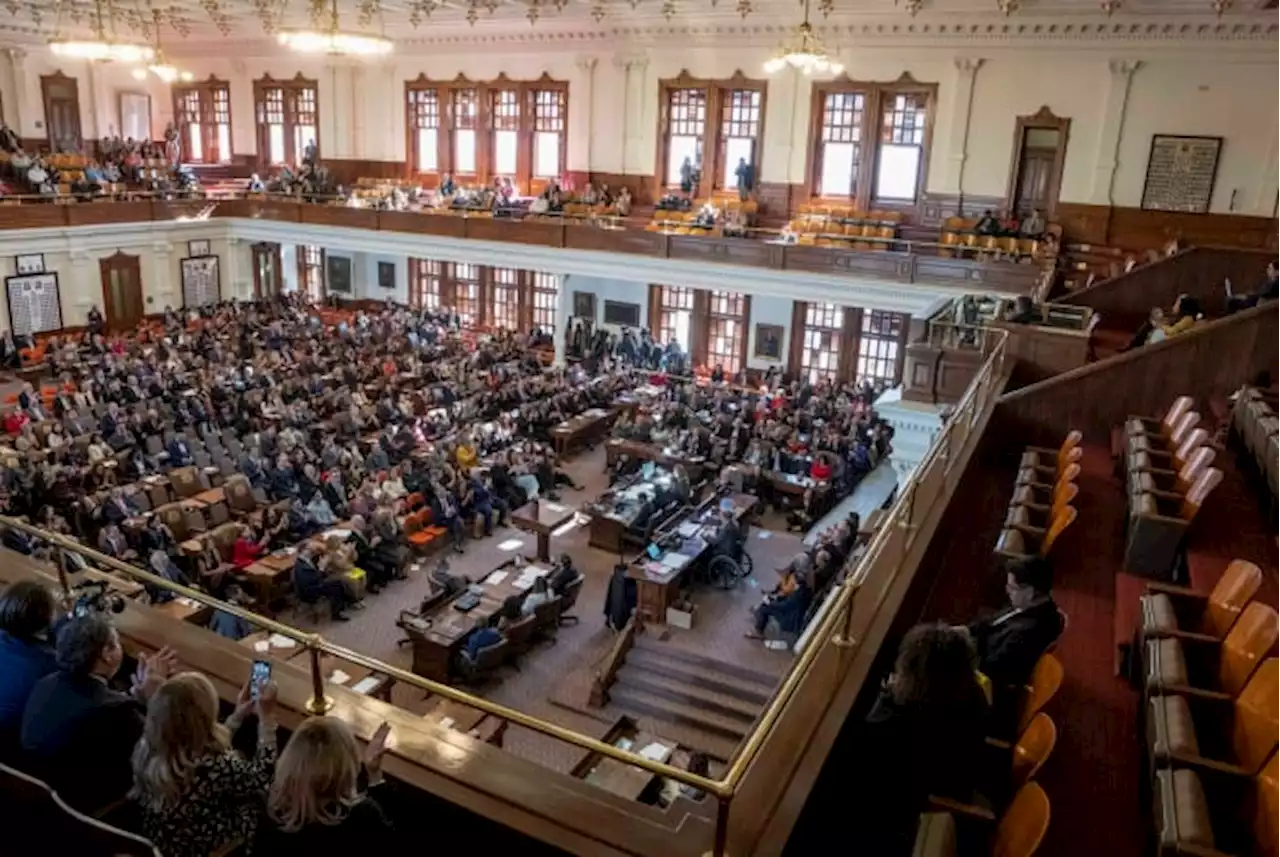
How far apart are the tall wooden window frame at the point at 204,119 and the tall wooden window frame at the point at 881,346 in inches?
821

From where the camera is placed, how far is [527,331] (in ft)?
84.0

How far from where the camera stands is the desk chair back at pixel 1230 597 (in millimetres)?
4641

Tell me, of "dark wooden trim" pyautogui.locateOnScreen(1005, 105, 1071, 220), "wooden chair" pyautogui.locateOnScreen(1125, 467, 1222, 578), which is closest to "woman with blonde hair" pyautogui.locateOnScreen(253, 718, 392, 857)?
"wooden chair" pyautogui.locateOnScreen(1125, 467, 1222, 578)

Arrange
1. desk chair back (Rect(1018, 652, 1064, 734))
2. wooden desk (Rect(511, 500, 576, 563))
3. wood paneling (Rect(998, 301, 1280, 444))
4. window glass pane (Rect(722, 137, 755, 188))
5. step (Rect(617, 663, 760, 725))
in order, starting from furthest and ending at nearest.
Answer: window glass pane (Rect(722, 137, 755, 188)) < wooden desk (Rect(511, 500, 576, 563)) < step (Rect(617, 663, 760, 725)) < wood paneling (Rect(998, 301, 1280, 444)) < desk chair back (Rect(1018, 652, 1064, 734))

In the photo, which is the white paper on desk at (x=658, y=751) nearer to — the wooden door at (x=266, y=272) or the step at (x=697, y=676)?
the step at (x=697, y=676)

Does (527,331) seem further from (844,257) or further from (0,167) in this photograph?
(0,167)

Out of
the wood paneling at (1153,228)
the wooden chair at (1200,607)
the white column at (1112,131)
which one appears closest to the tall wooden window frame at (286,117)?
the wood paneling at (1153,228)

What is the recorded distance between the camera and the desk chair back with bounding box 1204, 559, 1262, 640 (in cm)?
464

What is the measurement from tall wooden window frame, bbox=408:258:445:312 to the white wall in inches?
127

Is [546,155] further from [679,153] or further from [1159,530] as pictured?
[1159,530]

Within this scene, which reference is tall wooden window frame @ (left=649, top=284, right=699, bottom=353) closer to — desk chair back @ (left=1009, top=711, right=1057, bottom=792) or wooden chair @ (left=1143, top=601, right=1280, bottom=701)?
wooden chair @ (left=1143, top=601, right=1280, bottom=701)

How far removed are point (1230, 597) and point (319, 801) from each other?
172 inches

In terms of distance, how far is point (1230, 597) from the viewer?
4.76m

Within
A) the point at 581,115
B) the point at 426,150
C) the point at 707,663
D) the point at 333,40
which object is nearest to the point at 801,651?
the point at 707,663
